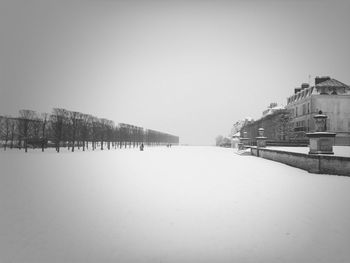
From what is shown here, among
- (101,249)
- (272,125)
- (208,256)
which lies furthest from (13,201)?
(272,125)

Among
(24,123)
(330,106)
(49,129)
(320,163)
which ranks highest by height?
(330,106)

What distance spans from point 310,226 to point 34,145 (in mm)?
52231

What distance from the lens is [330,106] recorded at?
149 feet

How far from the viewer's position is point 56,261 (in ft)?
13.8

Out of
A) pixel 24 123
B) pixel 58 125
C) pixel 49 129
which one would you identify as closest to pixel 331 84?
pixel 58 125

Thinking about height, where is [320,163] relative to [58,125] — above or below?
below

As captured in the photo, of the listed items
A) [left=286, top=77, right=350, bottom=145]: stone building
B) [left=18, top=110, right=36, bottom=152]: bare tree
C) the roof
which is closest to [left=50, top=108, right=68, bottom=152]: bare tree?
[left=18, top=110, right=36, bottom=152]: bare tree

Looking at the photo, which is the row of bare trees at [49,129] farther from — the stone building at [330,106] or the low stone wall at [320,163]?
the stone building at [330,106]

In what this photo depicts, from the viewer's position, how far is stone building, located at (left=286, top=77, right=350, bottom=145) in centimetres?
4381

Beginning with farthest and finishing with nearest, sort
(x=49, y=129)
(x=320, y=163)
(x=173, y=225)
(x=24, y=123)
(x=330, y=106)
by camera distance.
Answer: (x=49, y=129)
(x=330, y=106)
(x=24, y=123)
(x=320, y=163)
(x=173, y=225)

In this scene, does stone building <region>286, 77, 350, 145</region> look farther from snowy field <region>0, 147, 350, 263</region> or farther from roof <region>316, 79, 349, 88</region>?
snowy field <region>0, 147, 350, 263</region>

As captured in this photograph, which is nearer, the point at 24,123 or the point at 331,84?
the point at 24,123

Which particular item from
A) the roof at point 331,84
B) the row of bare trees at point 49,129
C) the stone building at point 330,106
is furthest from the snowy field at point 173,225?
the roof at point 331,84

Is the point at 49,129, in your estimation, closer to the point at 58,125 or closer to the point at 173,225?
the point at 58,125
